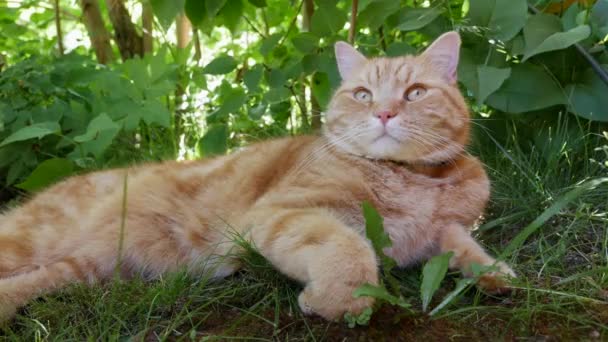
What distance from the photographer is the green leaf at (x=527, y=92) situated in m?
3.23

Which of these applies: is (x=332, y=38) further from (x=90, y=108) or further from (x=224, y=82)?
(x=90, y=108)

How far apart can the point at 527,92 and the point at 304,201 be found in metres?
1.42

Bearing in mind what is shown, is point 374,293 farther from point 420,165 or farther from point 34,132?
point 34,132

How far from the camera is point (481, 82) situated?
296 cm

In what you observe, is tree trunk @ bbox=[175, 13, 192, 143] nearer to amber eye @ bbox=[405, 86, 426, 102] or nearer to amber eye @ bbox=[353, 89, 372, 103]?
amber eye @ bbox=[353, 89, 372, 103]

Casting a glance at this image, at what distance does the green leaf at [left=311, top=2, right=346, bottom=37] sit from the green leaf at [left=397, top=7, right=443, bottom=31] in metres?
0.31

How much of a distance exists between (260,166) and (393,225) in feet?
2.47

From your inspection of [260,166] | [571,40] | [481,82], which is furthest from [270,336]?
[571,40]

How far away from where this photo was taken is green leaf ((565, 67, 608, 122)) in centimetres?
319

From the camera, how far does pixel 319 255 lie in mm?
2059

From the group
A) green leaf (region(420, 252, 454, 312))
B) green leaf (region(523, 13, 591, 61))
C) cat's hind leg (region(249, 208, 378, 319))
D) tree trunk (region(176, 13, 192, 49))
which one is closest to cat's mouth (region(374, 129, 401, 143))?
cat's hind leg (region(249, 208, 378, 319))

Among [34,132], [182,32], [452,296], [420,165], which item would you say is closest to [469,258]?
[452,296]

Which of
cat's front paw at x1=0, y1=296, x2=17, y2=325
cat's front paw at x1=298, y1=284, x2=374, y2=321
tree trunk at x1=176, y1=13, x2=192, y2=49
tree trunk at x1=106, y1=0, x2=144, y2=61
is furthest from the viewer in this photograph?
tree trunk at x1=176, y1=13, x2=192, y2=49

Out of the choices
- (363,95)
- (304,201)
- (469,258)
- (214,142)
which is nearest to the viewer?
(469,258)
